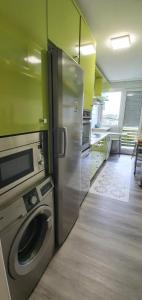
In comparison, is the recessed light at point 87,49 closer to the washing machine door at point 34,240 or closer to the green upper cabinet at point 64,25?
the green upper cabinet at point 64,25

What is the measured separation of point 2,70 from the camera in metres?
0.74

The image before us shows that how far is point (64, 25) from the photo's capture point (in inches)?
51.6

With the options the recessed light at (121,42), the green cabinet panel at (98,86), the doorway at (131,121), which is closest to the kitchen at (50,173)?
the recessed light at (121,42)

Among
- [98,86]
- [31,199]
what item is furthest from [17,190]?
[98,86]

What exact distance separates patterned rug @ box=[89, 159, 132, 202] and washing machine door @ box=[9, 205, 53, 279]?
1563 millimetres

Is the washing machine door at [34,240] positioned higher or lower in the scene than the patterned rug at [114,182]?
higher

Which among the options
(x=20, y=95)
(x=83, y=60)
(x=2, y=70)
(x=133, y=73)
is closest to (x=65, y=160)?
(x=20, y=95)

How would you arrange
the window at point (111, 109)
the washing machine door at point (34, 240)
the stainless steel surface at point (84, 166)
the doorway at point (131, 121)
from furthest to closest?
1. the window at point (111, 109)
2. the doorway at point (131, 121)
3. the stainless steel surface at point (84, 166)
4. the washing machine door at point (34, 240)

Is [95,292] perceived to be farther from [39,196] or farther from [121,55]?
[121,55]

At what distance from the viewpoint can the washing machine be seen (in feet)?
2.81

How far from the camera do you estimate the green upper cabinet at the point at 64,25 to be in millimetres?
1139

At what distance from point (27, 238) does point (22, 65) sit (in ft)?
4.19

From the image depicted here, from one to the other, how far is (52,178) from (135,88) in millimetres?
4711

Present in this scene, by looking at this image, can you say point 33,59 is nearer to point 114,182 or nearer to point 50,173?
point 50,173
